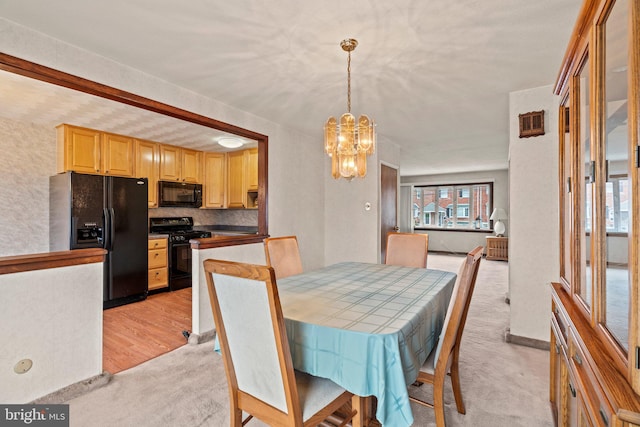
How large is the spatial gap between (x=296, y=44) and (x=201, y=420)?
2.44 m

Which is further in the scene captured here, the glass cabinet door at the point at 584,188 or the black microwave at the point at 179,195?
the black microwave at the point at 179,195

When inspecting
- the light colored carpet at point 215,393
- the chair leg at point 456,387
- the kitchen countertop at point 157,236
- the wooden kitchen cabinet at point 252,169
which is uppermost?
the wooden kitchen cabinet at point 252,169

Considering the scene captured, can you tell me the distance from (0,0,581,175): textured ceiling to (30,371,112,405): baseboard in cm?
228

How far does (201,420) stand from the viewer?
5.88 ft

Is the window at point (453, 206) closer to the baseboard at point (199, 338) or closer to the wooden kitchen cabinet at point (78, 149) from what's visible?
the baseboard at point (199, 338)

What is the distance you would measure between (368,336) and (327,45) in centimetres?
187

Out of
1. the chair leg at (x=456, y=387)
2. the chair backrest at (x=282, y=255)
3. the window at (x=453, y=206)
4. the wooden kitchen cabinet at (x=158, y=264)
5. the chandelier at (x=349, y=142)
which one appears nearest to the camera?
the chair leg at (x=456, y=387)

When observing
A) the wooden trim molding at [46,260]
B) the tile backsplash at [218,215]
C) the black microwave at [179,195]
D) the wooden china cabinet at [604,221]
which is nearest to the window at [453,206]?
the tile backsplash at [218,215]

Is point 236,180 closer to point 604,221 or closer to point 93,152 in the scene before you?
point 93,152

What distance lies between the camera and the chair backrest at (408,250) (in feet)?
9.75

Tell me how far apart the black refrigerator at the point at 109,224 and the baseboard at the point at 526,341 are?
4.36 m

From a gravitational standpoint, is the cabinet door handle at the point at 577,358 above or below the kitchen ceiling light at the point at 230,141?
below

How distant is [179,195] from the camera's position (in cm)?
492

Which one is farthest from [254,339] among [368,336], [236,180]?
[236,180]
